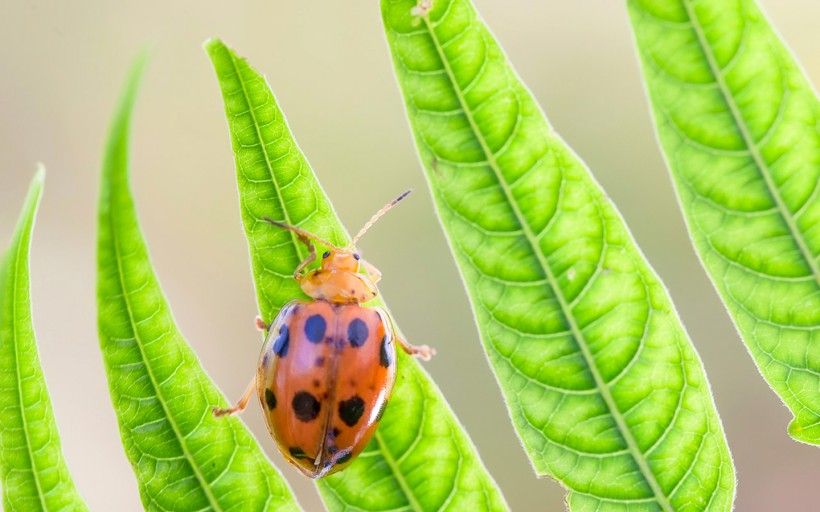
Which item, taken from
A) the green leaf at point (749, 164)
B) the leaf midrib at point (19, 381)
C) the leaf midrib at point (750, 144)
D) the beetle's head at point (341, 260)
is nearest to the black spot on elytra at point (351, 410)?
the beetle's head at point (341, 260)

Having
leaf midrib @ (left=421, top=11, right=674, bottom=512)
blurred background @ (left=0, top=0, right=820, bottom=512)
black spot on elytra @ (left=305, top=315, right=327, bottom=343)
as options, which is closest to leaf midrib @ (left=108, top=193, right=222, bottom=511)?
black spot on elytra @ (left=305, top=315, right=327, bottom=343)

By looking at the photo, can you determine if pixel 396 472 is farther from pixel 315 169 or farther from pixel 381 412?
pixel 315 169

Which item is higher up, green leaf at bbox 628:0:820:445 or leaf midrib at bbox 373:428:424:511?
green leaf at bbox 628:0:820:445

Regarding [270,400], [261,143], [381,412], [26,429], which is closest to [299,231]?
[261,143]

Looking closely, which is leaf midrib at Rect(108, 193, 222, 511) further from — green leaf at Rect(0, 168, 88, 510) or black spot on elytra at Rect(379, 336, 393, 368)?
black spot on elytra at Rect(379, 336, 393, 368)

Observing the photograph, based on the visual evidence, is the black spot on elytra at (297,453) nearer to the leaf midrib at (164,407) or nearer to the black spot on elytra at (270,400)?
the black spot on elytra at (270,400)

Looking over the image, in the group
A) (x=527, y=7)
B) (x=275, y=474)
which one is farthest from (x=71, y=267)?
(x=275, y=474)
